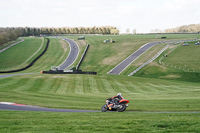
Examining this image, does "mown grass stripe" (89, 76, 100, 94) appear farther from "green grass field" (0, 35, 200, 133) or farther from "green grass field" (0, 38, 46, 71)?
"green grass field" (0, 38, 46, 71)

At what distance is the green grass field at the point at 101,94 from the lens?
17484mm

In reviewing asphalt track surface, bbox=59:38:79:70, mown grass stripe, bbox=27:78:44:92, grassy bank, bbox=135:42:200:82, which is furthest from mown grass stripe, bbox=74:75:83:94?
asphalt track surface, bbox=59:38:79:70

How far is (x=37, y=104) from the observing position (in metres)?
30.6

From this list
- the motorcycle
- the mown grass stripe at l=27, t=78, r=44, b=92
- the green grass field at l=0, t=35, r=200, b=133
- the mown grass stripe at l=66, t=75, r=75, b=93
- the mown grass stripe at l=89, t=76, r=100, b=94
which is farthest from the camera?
the mown grass stripe at l=27, t=78, r=44, b=92

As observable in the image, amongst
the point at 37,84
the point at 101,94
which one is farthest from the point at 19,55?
the point at 101,94

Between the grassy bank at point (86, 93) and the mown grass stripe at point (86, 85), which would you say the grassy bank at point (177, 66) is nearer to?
the grassy bank at point (86, 93)

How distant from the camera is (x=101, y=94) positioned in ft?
→ 140

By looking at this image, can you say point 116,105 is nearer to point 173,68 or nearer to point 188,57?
point 173,68

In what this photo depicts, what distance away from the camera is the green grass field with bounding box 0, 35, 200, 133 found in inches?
688

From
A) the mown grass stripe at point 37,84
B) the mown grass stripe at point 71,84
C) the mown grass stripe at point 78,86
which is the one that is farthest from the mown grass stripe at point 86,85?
the mown grass stripe at point 37,84

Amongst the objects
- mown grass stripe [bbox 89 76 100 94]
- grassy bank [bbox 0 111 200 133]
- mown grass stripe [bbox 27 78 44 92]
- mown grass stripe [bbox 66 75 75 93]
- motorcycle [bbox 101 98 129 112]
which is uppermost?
grassy bank [bbox 0 111 200 133]

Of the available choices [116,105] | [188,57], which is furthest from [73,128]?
[188,57]

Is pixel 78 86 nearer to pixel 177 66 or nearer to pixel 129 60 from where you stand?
pixel 177 66

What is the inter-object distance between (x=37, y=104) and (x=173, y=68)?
57232 millimetres
